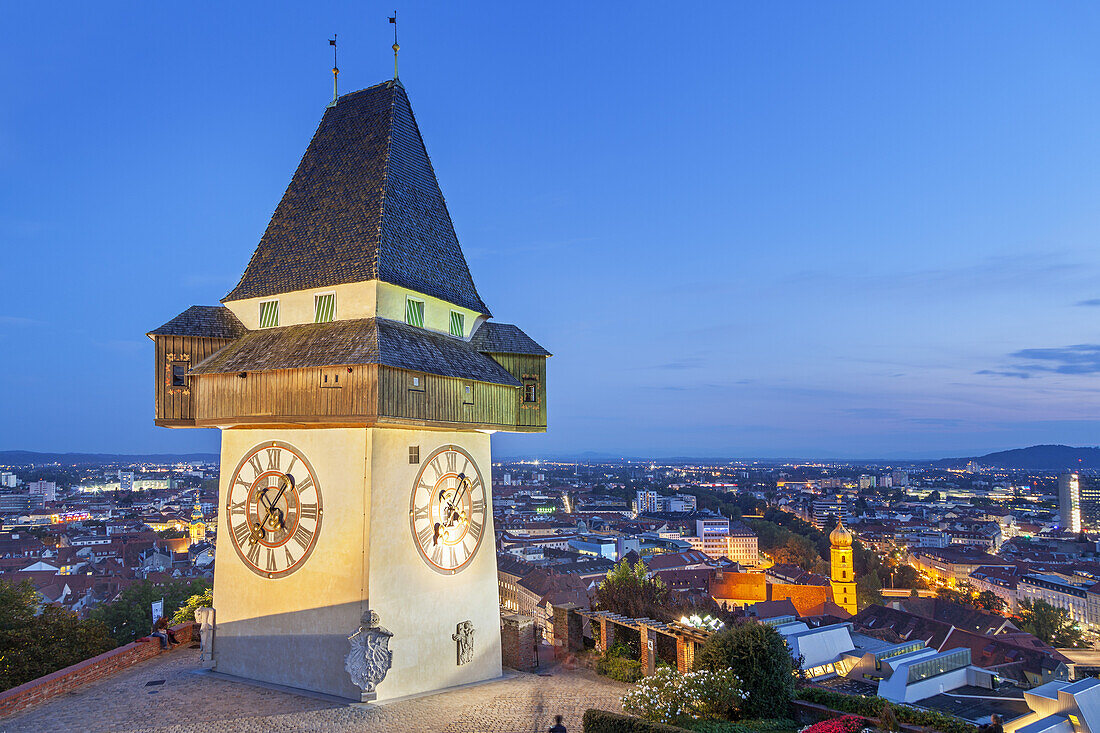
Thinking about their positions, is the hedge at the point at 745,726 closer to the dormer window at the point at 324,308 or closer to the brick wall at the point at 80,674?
the dormer window at the point at 324,308

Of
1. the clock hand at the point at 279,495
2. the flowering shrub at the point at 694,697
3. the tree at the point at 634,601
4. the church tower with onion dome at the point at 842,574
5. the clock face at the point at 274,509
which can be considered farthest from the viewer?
the church tower with onion dome at the point at 842,574

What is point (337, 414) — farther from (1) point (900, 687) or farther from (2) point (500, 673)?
(1) point (900, 687)

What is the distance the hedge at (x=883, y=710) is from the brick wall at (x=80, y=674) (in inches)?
601

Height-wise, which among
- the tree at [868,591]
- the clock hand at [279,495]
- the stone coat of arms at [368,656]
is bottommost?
the tree at [868,591]

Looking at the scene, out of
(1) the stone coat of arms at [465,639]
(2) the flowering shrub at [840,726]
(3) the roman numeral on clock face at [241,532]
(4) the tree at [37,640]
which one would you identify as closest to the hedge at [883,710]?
(2) the flowering shrub at [840,726]

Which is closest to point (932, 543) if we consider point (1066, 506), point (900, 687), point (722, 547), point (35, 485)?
point (722, 547)

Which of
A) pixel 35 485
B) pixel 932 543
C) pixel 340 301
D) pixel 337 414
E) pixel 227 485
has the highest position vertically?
pixel 340 301

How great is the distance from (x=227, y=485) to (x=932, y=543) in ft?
489

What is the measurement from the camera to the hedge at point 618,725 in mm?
12430

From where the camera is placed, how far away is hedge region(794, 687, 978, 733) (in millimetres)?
13320

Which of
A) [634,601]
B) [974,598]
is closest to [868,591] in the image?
[974,598]

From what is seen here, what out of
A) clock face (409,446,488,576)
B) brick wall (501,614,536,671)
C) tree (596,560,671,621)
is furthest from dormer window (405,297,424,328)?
tree (596,560,671,621)

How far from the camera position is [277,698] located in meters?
15.1

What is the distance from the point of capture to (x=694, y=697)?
14.4 m
